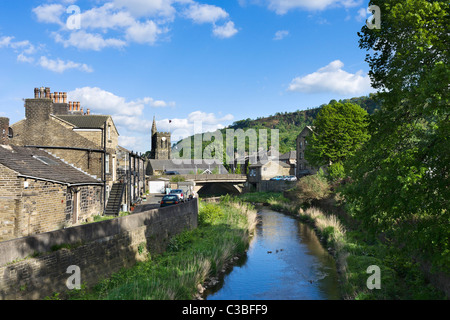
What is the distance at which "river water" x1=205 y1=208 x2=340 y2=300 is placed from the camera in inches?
708

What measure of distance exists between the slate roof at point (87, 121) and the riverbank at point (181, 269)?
14417 millimetres

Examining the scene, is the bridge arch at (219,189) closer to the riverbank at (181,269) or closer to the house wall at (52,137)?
the riverbank at (181,269)

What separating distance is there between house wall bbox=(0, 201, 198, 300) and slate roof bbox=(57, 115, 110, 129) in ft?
54.0

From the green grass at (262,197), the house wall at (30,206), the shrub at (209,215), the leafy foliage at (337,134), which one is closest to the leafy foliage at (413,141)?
the house wall at (30,206)

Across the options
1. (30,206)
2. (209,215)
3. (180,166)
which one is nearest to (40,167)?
(30,206)

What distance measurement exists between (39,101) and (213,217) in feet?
62.0

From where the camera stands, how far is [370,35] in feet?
52.1

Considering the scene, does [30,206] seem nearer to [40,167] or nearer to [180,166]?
[40,167]

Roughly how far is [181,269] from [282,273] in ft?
21.2

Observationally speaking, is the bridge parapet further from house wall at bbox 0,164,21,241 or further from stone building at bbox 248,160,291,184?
house wall at bbox 0,164,21,241

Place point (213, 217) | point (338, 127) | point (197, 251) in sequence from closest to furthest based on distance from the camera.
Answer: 1. point (197, 251)
2. point (213, 217)
3. point (338, 127)

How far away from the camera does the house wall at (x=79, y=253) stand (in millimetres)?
11422

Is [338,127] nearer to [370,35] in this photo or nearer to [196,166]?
[370,35]
